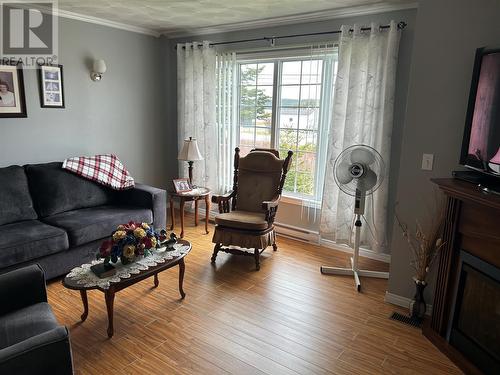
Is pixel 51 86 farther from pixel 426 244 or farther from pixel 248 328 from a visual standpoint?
pixel 426 244

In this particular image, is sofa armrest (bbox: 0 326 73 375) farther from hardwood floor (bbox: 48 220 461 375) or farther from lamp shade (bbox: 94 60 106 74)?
lamp shade (bbox: 94 60 106 74)

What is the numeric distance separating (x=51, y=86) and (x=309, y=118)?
9.13 ft

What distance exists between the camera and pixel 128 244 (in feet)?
7.67

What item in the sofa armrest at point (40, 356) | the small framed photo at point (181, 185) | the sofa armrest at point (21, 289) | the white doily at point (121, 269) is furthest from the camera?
the small framed photo at point (181, 185)

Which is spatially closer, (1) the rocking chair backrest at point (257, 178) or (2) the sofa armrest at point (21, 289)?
(2) the sofa armrest at point (21, 289)

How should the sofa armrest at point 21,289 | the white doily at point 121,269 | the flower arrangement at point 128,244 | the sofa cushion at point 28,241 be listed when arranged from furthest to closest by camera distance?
the sofa cushion at point 28,241, the flower arrangement at point 128,244, the white doily at point 121,269, the sofa armrest at point 21,289

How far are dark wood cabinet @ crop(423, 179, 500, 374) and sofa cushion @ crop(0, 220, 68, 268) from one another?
2910mm

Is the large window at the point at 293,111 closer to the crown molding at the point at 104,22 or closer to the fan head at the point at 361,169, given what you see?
the fan head at the point at 361,169

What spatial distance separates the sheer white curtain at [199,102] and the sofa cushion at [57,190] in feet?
4.73

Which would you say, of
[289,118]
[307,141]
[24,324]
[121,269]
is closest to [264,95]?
[289,118]

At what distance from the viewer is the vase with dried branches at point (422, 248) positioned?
2.43m

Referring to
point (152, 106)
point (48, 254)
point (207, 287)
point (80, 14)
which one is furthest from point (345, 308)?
point (80, 14)

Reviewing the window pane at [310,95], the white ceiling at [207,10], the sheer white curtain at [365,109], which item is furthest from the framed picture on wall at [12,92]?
the sheer white curtain at [365,109]

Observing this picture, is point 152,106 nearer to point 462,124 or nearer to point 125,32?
point 125,32
